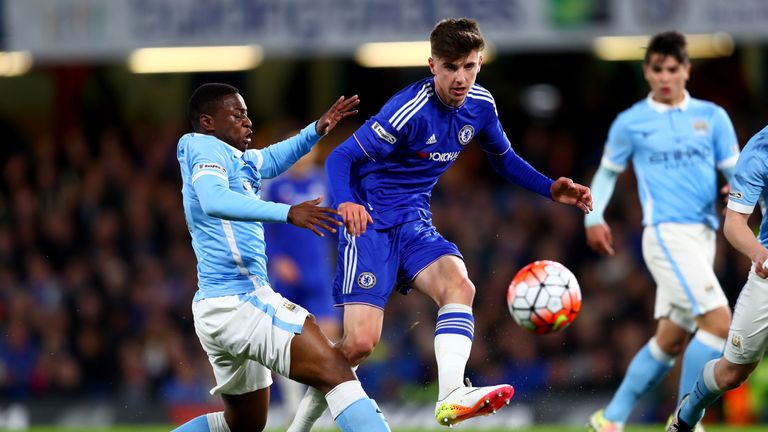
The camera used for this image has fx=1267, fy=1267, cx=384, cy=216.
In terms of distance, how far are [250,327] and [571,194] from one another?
1939 mm

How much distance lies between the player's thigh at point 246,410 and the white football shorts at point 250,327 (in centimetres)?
23

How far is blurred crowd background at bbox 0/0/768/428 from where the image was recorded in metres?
13.1

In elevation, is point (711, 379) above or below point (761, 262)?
below

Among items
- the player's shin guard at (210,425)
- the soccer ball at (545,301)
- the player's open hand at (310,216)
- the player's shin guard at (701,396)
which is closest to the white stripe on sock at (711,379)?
the player's shin guard at (701,396)

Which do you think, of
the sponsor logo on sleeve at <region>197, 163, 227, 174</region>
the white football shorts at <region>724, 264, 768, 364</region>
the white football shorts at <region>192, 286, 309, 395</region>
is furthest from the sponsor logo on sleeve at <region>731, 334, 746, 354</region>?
the sponsor logo on sleeve at <region>197, 163, 227, 174</region>

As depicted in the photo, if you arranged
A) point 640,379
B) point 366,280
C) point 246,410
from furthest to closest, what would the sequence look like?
point 640,379, point 366,280, point 246,410

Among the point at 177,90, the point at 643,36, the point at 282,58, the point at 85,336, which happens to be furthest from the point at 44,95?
the point at 643,36

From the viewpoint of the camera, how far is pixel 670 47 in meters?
8.02

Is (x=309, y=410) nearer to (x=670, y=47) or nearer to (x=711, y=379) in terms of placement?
(x=711, y=379)

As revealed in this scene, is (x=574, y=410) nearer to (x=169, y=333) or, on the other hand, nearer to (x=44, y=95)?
(x=169, y=333)

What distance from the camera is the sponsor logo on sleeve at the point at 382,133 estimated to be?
21.6 feet

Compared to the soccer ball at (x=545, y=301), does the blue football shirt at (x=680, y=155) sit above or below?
above

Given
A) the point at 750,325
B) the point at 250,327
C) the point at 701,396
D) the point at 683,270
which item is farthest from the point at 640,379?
the point at 250,327

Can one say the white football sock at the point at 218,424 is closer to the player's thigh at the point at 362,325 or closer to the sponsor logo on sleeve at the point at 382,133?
the player's thigh at the point at 362,325
